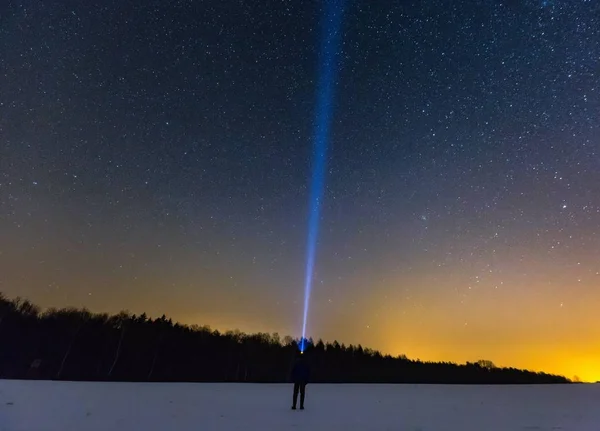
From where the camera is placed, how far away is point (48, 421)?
10.3 m

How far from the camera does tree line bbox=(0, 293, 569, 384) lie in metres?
60.5

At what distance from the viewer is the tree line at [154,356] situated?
60.5m

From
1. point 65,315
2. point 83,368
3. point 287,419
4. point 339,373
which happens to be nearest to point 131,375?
point 83,368

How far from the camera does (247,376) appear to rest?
75.9 metres

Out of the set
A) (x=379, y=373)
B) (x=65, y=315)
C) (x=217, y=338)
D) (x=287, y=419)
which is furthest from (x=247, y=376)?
(x=287, y=419)

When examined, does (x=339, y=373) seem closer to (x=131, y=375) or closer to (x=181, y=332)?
(x=181, y=332)

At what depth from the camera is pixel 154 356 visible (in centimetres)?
7294

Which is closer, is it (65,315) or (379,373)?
(65,315)

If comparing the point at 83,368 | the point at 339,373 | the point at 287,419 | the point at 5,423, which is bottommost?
the point at 5,423

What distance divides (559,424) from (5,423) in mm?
13855

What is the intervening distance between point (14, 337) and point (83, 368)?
31.6ft

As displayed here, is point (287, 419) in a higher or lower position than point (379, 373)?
lower

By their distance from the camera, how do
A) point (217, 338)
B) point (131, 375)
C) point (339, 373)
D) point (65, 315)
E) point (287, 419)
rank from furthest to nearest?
point (217, 338)
point (339, 373)
point (65, 315)
point (131, 375)
point (287, 419)

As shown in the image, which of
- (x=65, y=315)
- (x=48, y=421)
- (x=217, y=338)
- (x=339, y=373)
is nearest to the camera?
(x=48, y=421)
